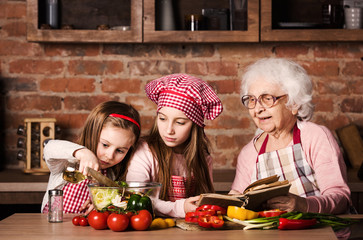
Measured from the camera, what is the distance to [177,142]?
208cm

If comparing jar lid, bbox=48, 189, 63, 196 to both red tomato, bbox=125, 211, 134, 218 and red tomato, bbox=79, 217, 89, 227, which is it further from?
red tomato, bbox=125, 211, 134, 218

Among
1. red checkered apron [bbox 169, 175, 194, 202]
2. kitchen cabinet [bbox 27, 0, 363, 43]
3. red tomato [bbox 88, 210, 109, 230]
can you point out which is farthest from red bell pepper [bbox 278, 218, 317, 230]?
kitchen cabinet [bbox 27, 0, 363, 43]

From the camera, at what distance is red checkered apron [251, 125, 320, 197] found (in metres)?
2.14

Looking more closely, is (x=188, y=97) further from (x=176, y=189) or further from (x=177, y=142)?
(x=176, y=189)

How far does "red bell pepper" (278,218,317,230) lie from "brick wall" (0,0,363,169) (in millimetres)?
1721

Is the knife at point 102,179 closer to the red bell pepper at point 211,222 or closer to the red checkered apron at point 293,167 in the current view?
the red bell pepper at point 211,222

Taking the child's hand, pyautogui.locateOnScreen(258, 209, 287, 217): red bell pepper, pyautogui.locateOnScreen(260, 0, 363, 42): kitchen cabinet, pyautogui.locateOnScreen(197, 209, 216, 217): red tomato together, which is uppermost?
pyautogui.locateOnScreen(260, 0, 363, 42): kitchen cabinet

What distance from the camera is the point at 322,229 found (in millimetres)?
1643

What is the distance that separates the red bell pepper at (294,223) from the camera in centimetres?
161

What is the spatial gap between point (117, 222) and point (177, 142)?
23.2 inches

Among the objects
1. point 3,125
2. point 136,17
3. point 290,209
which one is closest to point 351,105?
point 136,17

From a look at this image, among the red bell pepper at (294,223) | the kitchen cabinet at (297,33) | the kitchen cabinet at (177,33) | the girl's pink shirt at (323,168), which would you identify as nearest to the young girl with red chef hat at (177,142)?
the girl's pink shirt at (323,168)

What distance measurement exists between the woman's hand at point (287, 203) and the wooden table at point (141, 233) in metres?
0.15

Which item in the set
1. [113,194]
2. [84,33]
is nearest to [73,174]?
[113,194]
